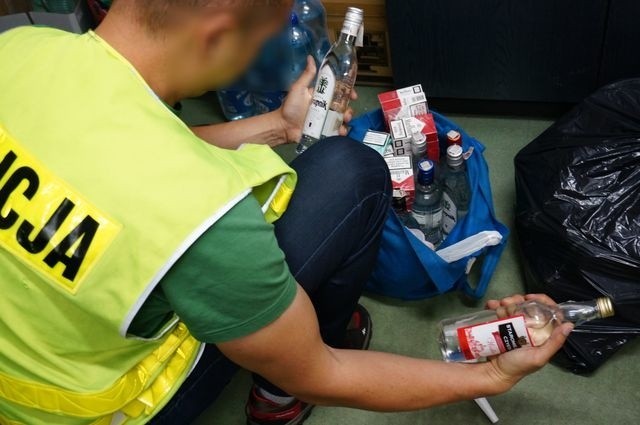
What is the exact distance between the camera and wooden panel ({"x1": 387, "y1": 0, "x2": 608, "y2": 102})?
1.34 metres

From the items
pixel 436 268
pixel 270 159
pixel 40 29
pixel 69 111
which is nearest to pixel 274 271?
pixel 270 159

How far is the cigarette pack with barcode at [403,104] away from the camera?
137 cm

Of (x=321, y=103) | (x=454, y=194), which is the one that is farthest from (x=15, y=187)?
(x=454, y=194)

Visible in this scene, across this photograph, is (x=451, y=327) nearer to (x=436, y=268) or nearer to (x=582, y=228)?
(x=436, y=268)

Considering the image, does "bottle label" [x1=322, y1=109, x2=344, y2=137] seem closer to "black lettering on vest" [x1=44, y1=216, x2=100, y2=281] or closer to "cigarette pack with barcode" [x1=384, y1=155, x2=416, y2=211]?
"cigarette pack with barcode" [x1=384, y1=155, x2=416, y2=211]

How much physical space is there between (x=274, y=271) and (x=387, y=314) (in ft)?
2.42

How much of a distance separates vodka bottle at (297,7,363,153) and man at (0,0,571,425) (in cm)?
34

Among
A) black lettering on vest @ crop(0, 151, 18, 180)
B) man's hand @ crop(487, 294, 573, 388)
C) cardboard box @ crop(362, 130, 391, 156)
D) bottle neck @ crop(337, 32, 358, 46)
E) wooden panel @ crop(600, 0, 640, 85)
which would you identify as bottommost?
cardboard box @ crop(362, 130, 391, 156)

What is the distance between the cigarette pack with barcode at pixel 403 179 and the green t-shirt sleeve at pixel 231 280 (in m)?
0.67

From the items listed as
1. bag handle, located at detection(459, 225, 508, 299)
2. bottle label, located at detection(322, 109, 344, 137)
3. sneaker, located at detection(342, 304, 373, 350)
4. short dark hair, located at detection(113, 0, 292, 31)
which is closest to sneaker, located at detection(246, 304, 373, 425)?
sneaker, located at detection(342, 304, 373, 350)

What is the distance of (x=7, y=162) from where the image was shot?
62 cm

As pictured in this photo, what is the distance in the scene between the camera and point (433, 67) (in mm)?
1512

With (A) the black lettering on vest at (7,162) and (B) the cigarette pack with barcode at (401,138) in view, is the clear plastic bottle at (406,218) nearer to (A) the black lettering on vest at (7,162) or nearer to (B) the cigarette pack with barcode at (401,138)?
(B) the cigarette pack with barcode at (401,138)

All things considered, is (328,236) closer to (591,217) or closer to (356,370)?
(356,370)
